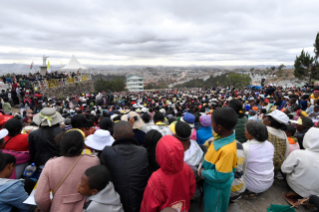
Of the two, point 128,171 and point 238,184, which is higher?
point 128,171

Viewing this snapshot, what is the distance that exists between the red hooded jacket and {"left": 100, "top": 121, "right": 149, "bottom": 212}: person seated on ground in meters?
0.23

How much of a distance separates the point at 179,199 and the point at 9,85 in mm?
18229

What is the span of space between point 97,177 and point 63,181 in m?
0.38

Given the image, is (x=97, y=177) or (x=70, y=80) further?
(x=70, y=80)

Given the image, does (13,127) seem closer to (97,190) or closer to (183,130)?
(97,190)

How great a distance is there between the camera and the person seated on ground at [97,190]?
4.99ft

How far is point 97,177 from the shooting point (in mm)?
1521

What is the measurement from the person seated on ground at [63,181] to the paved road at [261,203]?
147 centimetres

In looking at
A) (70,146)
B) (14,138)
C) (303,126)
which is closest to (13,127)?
(14,138)

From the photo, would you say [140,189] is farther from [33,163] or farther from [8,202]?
[33,163]

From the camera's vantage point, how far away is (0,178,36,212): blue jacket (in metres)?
1.57

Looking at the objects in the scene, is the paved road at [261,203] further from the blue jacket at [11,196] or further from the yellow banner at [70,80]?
the yellow banner at [70,80]

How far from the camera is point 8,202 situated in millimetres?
1592

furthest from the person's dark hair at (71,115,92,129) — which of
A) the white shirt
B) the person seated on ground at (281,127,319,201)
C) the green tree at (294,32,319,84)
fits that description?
the green tree at (294,32,319,84)
